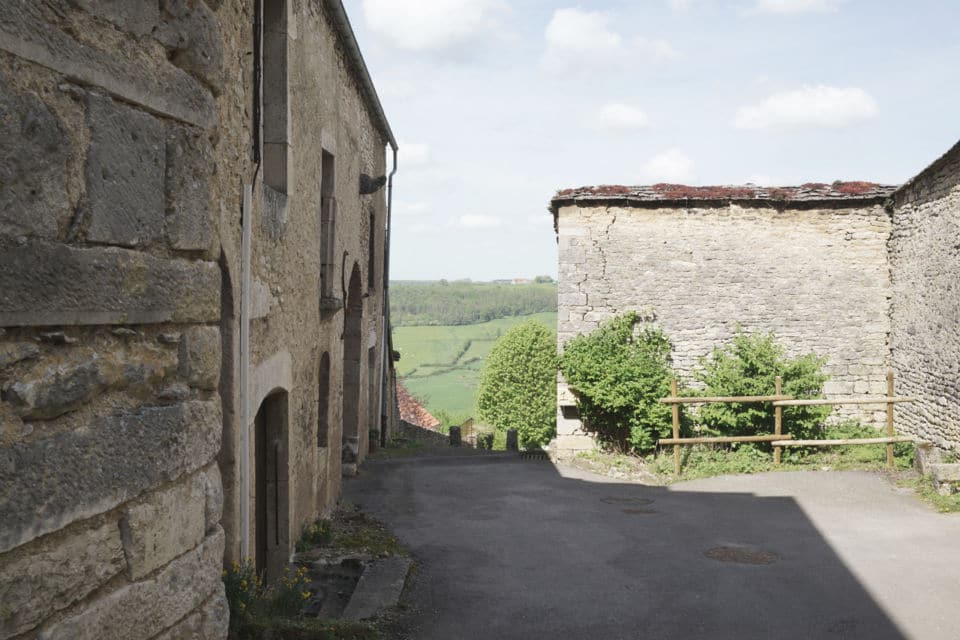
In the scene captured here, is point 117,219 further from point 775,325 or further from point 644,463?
point 775,325

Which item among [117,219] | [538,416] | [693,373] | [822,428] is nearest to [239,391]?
[117,219]

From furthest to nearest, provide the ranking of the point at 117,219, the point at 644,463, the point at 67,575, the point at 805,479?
1. the point at 644,463
2. the point at 805,479
3. the point at 117,219
4. the point at 67,575

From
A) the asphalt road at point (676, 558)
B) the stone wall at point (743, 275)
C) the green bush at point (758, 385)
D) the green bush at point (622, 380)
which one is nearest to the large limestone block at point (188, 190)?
the asphalt road at point (676, 558)

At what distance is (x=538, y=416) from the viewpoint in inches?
1352

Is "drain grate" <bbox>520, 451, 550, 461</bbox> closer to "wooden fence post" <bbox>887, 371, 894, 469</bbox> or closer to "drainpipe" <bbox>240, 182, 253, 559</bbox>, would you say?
"wooden fence post" <bbox>887, 371, 894, 469</bbox>

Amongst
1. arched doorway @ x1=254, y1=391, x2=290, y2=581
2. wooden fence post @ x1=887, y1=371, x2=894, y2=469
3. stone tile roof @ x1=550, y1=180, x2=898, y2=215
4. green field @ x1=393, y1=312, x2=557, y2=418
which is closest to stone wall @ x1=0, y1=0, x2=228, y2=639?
arched doorway @ x1=254, y1=391, x2=290, y2=581

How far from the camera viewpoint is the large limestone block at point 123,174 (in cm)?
194

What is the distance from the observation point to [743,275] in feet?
45.1

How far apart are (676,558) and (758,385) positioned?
5.77 m

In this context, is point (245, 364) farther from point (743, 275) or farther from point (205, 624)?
point (743, 275)

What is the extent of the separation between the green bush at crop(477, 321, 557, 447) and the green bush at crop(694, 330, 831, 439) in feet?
67.6

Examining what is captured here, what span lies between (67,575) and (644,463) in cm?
1178

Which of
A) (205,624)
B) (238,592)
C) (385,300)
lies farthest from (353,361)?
(205,624)

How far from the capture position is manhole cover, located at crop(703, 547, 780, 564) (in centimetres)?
768
